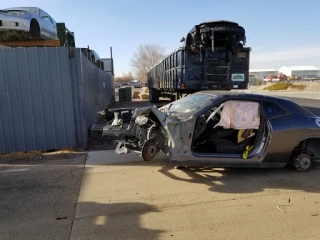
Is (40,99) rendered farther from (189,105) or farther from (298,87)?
(298,87)

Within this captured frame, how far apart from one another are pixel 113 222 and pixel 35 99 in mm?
4159

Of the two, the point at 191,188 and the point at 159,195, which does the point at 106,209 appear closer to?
the point at 159,195

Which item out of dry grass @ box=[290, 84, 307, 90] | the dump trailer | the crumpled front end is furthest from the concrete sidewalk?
dry grass @ box=[290, 84, 307, 90]

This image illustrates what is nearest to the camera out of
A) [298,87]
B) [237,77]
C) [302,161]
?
[302,161]

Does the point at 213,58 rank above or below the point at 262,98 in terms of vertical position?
above

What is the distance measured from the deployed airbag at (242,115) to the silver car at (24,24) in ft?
25.1

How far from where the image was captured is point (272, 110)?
4539 millimetres

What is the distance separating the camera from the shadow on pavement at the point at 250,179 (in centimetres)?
409

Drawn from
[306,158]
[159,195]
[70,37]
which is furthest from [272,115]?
[70,37]

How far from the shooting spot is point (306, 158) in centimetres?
467

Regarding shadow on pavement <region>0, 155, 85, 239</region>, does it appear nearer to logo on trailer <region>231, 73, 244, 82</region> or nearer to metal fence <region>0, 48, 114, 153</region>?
metal fence <region>0, 48, 114, 153</region>

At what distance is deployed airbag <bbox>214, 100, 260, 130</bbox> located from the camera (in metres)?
4.47

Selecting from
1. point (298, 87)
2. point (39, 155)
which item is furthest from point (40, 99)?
point (298, 87)

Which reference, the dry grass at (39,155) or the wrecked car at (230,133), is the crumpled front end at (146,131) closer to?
the wrecked car at (230,133)
